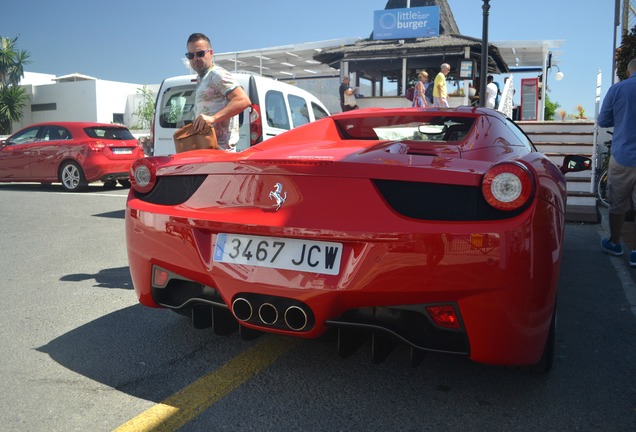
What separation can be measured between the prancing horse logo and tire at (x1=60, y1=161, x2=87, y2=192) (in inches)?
400

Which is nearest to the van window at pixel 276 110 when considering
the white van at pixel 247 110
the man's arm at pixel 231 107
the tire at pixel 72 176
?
the white van at pixel 247 110

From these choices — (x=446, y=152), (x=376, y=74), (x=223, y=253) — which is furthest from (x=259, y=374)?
(x=376, y=74)

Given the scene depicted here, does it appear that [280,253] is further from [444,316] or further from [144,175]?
[144,175]

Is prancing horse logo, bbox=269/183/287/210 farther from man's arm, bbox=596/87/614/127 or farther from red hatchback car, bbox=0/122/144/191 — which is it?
red hatchback car, bbox=0/122/144/191

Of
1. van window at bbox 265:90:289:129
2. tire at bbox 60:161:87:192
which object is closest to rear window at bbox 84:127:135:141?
tire at bbox 60:161:87:192

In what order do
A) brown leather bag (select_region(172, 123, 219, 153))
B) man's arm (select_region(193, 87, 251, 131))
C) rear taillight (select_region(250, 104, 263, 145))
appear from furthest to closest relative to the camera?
1. rear taillight (select_region(250, 104, 263, 145))
2. man's arm (select_region(193, 87, 251, 131))
3. brown leather bag (select_region(172, 123, 219, 153))

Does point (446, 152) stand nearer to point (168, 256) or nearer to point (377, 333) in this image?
point (377, 333)

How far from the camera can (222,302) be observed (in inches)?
99.9

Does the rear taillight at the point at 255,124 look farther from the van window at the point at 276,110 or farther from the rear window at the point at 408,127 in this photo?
the rear window at the point at 408,127

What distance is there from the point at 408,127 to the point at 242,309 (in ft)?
6.49

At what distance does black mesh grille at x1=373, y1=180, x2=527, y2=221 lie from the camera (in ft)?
7.11

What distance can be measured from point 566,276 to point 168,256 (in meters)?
3.56

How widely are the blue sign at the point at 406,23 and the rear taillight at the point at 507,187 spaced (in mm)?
21402

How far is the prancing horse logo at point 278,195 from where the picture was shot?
7.85ft
